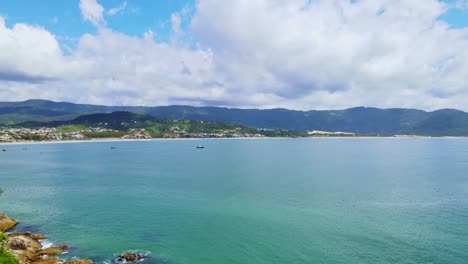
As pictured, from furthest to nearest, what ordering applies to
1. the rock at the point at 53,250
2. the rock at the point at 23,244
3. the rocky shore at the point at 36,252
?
the rock at the point at 53,250 → the rock at the point at 23,244 → the rocky shore at the point at 36,252

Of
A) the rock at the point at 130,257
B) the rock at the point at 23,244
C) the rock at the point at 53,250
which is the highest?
the rock at the point at 23,244

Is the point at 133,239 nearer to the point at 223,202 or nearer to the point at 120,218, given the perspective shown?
the point at 120,218

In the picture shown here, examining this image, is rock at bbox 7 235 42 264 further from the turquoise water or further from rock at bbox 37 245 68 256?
the turquoise water

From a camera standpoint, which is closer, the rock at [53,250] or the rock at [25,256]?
the rock at [25,256]

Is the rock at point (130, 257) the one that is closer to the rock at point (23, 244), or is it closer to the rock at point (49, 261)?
the rock at point (49, 261)

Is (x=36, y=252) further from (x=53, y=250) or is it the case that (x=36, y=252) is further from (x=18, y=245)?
(x=18, y=245)

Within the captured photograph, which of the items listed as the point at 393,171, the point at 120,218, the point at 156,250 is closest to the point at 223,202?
the point at 120,218

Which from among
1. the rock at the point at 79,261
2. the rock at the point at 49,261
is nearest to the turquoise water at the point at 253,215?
the rock at the point at 79,261

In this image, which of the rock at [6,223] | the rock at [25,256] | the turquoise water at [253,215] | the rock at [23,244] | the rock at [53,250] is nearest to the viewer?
the rock at [25,256]

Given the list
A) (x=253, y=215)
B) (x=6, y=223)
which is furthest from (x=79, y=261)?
(x=253, y=215)
